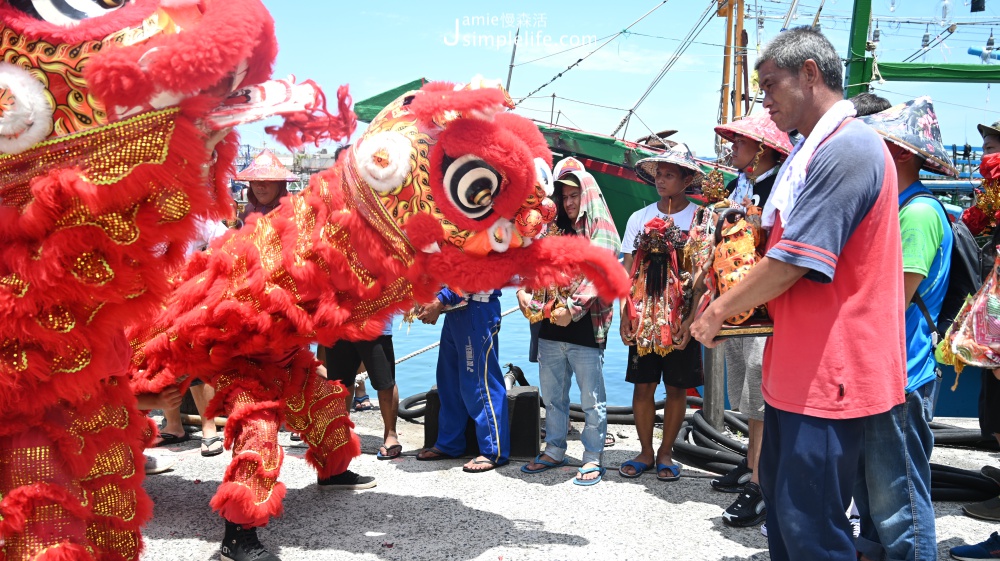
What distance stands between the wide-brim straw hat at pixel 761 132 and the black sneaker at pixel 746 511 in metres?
A: 1.75

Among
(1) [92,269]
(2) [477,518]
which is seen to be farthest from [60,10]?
(2) [477,518]

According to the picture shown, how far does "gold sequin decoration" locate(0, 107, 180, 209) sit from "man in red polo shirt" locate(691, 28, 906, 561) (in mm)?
1709

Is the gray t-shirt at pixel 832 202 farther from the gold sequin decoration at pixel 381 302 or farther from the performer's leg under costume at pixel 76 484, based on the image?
the performer's leg under costume at pixel 76 484

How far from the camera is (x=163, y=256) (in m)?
2.17

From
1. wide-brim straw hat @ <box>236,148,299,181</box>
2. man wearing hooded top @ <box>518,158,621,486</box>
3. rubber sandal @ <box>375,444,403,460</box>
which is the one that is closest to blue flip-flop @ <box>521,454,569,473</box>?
man wearing hooded top @ <box>518,158,621,486</box>

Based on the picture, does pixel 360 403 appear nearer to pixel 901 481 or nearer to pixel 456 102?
pixel 456 102

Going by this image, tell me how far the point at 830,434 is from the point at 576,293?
2.32 metres

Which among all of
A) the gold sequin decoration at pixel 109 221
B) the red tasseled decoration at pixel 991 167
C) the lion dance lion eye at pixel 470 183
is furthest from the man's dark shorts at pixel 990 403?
the gold sequin decoration at pixel 109 221

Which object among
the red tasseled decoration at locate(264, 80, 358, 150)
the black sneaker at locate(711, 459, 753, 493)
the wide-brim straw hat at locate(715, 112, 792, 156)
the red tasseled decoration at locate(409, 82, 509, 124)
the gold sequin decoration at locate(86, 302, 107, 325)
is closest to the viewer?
the gold sequin decoration at locate(86, 302, 107, 325)

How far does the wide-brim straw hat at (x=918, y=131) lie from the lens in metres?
2.82

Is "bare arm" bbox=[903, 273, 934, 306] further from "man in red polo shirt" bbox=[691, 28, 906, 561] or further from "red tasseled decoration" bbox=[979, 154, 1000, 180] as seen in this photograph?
"red tasseled decoration" bbox=[979, 154, 1000, 180]

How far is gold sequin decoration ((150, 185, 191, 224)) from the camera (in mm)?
2016

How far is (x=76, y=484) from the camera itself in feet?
7.16

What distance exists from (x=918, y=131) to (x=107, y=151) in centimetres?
287
